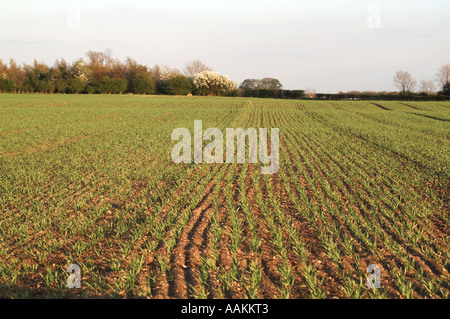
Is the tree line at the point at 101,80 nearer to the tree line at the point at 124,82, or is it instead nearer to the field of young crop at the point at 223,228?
the tree line at the point at 124,82

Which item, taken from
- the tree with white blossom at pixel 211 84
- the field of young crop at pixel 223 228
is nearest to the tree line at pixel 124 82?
the tree with white blossom at pixel 211 84

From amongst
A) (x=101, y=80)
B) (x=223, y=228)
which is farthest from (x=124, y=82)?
(x=223, y=228)

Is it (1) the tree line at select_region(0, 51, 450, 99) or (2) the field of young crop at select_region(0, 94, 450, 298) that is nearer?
(2) the field of young crop at select_region(0, 94, 450, 298)

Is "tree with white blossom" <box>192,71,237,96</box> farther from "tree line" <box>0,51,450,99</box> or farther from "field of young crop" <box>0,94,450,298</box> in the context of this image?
"field of young crop" <box>0,94,450,298</box>

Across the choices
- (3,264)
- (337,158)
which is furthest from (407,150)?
(3,264)

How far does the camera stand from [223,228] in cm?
667

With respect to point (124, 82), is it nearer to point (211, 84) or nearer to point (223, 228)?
point (211, 84)

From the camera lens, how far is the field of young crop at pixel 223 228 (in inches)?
187

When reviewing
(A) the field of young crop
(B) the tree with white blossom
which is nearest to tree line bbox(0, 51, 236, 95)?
(B) the tree with white blossom

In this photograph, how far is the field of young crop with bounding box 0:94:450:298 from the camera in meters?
4.75

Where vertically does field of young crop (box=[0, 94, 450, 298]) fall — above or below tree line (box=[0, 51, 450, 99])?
below
